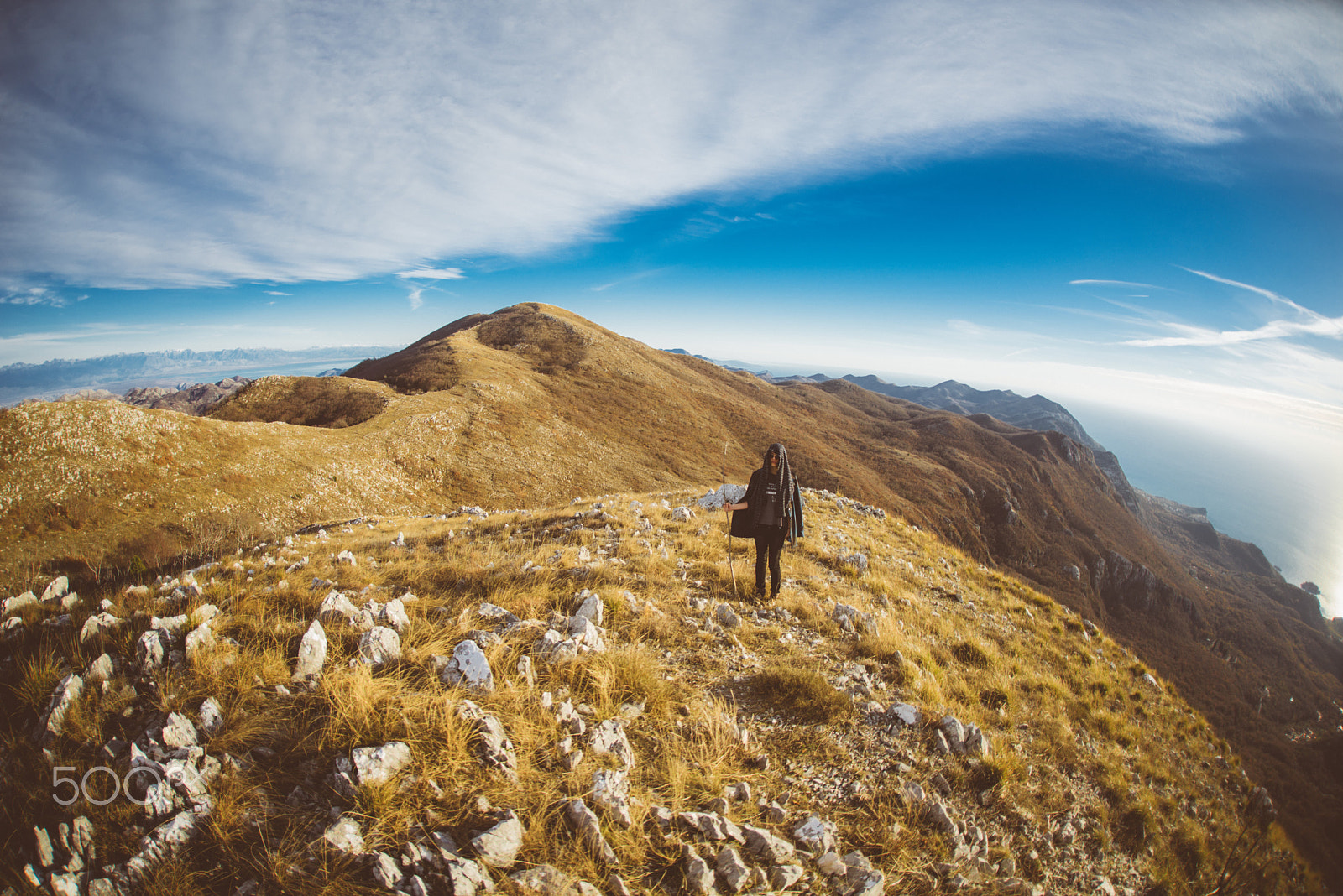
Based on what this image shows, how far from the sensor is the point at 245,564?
8656mm

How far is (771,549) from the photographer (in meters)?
8.02

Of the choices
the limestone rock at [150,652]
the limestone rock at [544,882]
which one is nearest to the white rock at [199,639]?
the limestone rock at [150,652]

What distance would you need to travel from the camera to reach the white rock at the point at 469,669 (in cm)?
426

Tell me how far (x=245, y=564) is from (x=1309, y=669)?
181896 millimetres

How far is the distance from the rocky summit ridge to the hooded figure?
0.73 meters

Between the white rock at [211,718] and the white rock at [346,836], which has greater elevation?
the white rock at [211,718]

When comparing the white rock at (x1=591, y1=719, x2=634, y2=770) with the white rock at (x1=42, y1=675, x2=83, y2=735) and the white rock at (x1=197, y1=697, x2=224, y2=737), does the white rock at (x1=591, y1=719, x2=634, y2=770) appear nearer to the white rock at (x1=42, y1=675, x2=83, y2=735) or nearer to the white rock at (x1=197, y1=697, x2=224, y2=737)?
the white rock at (x1=197, y1=697, x2=224, y2=737)

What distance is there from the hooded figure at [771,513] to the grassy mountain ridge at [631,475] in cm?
352

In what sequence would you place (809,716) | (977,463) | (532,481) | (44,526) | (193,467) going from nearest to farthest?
1. (809,716)
2. (44,526)
3. (193,467)
4. (532,481)
5. (977,463)

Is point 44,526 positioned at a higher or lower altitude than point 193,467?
lower

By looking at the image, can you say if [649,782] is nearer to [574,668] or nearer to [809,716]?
[574,668]

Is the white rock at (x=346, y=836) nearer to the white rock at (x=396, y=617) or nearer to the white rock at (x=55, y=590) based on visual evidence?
the white rock at (x=396, y=617)

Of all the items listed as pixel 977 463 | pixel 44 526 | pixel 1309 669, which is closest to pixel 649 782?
pixel 44 526

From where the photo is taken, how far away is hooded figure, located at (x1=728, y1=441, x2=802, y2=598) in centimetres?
788
